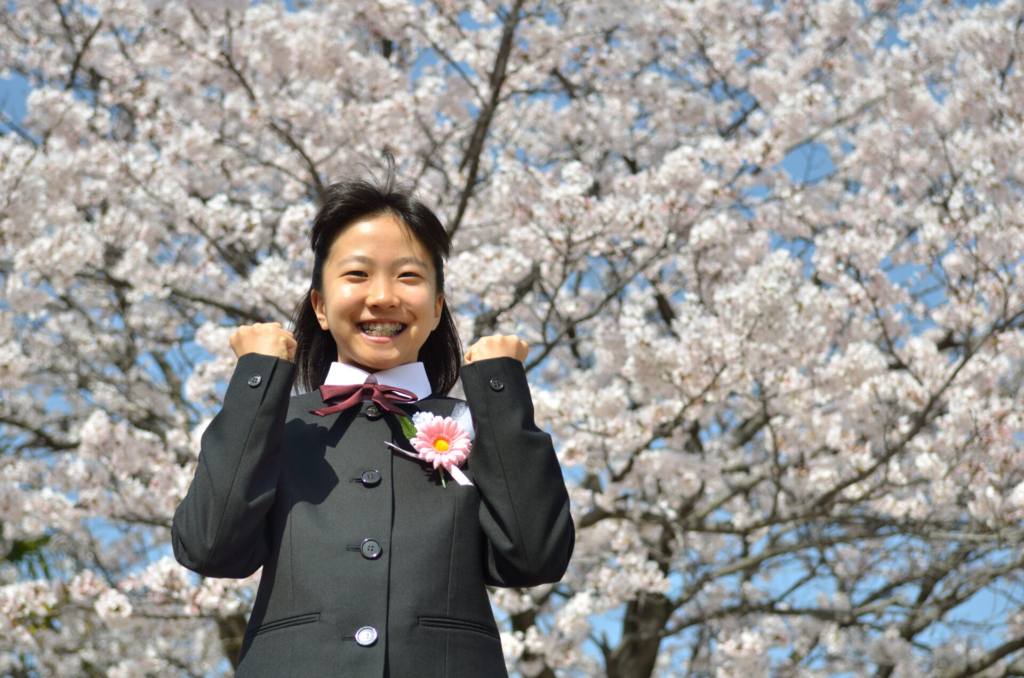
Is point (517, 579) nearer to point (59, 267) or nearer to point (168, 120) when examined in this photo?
point (59, 267)

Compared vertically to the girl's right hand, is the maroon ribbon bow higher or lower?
lower

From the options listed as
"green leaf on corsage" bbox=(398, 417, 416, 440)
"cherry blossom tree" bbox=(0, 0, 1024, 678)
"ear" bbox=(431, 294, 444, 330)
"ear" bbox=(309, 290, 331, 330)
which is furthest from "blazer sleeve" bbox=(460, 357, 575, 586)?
"cherry blossom tree" bbox=(0, 0, 1024, 678)

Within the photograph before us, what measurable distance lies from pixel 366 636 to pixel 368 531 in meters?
0.17

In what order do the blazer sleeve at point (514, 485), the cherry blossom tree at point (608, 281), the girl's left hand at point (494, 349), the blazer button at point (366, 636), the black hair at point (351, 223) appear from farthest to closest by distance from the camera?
the cherry blossom tree at point (608, 281)
the black hair at point (351, 223)
the girl's left hand at point (494, 349)
the blazer sleeve at point (514, 485)
the blazer button at point (366, 636)

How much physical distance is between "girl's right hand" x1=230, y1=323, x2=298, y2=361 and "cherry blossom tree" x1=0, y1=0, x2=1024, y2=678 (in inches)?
137

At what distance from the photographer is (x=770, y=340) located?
195 inches

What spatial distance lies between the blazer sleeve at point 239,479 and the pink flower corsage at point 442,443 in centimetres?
21

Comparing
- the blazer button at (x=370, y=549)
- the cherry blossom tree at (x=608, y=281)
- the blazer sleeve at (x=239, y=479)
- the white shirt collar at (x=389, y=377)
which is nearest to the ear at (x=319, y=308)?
the white shirt collar at (x=389, y=377)

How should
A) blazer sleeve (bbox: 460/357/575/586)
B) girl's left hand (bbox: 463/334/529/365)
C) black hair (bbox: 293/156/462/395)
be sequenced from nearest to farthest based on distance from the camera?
blazer sleeve (bbox: 460/357/575/586) → girl's left hand (bbox: 463/334/529/365) → black hair (bbox: 293/156/462/395)

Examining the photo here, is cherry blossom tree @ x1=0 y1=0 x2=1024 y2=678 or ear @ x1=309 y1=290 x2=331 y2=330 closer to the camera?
ear @ x1=309 y1=290 x2=331 y2=330

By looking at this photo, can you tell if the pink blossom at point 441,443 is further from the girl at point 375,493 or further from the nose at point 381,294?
the nose at point 381,294

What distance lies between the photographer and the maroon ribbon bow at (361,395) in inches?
65.7

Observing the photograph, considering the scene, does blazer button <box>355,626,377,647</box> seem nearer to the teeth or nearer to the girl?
the girl

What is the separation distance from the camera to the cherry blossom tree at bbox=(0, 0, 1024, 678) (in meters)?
5.29
